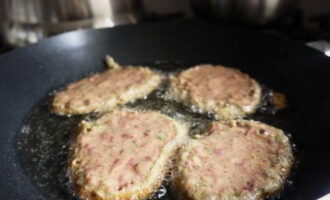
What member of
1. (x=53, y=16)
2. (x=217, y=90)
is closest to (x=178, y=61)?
(x=217, y=90)

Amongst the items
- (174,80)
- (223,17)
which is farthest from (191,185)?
(223,17)

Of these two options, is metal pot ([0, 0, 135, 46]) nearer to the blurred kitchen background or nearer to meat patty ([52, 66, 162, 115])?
the blurred kitchen background

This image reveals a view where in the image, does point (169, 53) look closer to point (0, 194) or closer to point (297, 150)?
point (297, 150)

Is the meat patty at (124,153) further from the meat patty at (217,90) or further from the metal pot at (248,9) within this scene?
the metal pot at (248,9)

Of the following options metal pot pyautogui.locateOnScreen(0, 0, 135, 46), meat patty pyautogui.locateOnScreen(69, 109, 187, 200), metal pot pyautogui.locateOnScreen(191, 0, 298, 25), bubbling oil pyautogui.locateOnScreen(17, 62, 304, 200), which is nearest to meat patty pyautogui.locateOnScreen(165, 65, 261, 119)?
bubbling oil pyautogui.locateOnScreen(17, 62, 304, 200)

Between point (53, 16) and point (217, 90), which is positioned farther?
point (53, 16)

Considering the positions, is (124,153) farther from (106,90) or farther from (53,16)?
(53,16)
